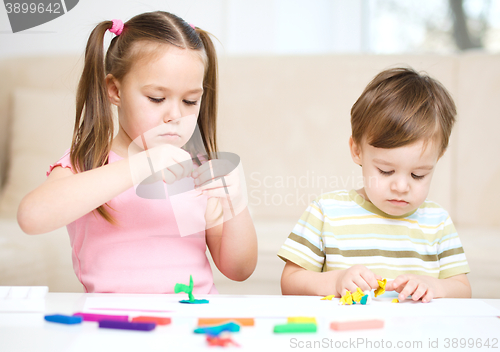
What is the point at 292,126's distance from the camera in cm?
153

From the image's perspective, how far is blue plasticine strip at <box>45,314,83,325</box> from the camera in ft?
1.45

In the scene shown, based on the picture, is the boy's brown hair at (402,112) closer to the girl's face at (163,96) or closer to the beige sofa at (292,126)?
the girl's face at (163,96)

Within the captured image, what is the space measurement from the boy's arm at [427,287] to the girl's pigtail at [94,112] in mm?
458

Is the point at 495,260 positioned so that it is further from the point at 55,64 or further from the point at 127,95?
the point at 55,64

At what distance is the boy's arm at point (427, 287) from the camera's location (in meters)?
0.60

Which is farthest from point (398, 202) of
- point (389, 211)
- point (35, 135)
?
point (35, 135)

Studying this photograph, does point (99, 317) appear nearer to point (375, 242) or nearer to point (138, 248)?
point (138, 248)

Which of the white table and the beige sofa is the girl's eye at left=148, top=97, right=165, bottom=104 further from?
the beige sofa

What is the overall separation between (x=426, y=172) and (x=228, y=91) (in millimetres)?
932

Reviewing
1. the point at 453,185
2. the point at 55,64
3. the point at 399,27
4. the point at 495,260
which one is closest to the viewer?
the point at 495,260

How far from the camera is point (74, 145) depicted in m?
0.75

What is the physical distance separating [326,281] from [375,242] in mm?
144

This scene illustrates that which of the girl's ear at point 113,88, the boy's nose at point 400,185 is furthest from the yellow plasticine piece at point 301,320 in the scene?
the girl's ear at point 113,88

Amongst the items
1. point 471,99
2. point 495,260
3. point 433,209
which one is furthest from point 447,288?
point 471,99
